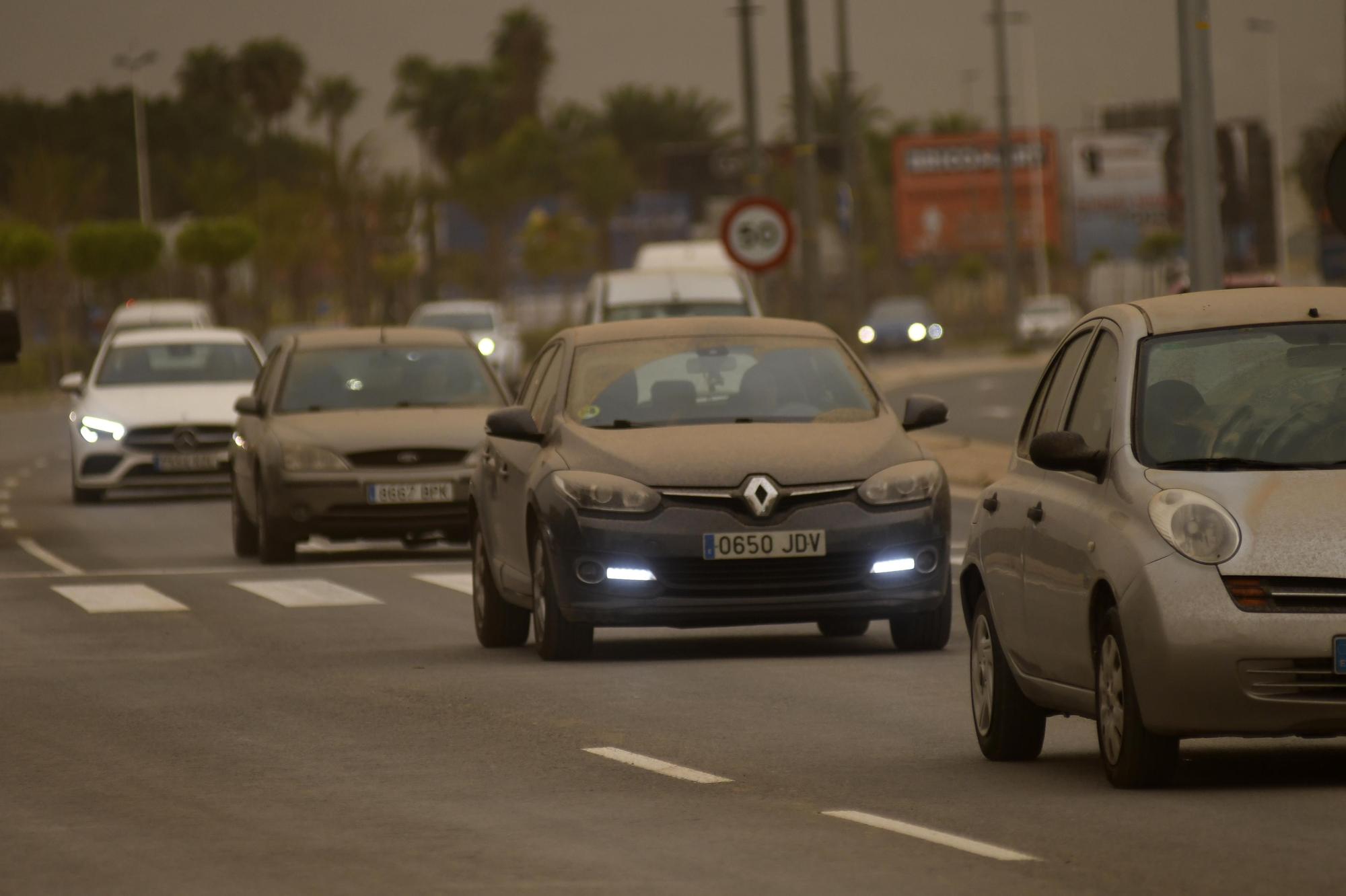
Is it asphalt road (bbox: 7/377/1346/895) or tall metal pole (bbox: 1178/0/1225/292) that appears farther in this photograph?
tall metal pole (bbox: 1178/0/1225/292)

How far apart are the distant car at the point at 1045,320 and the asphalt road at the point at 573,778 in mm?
74197

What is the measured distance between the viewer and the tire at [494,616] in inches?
610

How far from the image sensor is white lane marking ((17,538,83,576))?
21833 mm

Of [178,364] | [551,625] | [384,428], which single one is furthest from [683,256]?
[551,625]

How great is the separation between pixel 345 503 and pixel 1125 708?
41.1 feet

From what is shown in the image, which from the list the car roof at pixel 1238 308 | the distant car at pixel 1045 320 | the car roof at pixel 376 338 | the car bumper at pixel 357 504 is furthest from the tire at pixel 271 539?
the distant car at pixel 1045 320

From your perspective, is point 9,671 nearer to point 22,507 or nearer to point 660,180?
point 22,507

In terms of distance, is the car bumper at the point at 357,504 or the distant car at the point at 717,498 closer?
the distant car at the point at 717,498

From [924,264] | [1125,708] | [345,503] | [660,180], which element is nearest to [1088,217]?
[924,264]

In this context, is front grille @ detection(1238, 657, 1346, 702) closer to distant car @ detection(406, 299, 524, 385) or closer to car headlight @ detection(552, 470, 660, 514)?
car headlight @ detection(552, 470, 660, 514)

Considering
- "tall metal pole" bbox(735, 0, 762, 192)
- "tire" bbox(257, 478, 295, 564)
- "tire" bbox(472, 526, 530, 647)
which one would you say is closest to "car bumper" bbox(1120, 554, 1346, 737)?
"tire" bbox(472, 526, 530, 647)

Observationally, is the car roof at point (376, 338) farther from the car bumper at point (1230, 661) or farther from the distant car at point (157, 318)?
the distant car at point (157, 318)

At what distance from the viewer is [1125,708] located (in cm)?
927

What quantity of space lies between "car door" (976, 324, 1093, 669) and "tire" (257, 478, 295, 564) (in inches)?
443
